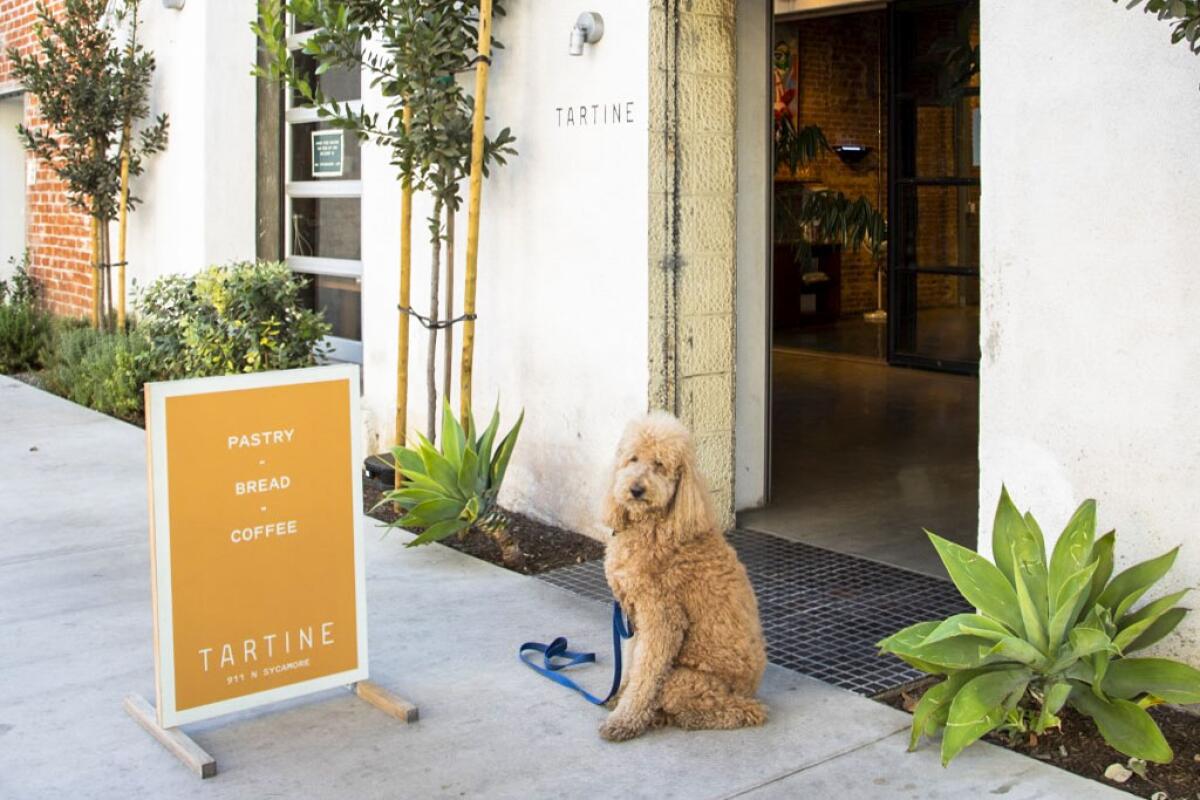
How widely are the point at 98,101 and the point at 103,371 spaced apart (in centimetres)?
224

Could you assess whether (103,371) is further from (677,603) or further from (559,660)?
(677,603)

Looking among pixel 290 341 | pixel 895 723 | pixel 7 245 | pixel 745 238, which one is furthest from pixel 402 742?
pixel 7 245

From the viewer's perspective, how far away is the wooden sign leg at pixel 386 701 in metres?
5.09

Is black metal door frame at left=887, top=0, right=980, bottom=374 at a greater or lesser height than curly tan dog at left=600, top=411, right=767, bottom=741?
greater

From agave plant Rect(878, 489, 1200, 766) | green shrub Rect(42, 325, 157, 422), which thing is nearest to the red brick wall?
green shrub Rect(42, 325, 157, 422)

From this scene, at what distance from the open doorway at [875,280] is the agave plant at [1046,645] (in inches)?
75.3

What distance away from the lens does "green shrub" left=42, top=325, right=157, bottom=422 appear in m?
11.1

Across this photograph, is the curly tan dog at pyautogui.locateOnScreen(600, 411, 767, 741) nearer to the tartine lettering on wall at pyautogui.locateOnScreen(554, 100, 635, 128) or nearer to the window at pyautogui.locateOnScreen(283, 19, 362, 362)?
the tartine lettering on wall at pyautogui.locateOnScreen(554, 100, 635, 128)

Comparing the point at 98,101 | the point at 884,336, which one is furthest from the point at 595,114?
the point at 884,336

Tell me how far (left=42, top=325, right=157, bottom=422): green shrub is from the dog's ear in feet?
23.3

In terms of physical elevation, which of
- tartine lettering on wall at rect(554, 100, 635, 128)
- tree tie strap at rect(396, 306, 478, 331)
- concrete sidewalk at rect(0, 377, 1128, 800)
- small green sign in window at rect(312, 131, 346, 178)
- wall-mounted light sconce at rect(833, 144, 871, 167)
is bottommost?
concrete sidewalk at rect(0, 377, 1128, 800)

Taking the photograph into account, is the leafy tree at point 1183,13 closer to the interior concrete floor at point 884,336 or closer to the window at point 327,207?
the window at point 327,207

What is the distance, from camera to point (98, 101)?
39.3ft

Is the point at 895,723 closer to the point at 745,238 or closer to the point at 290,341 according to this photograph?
the point at 745,238
